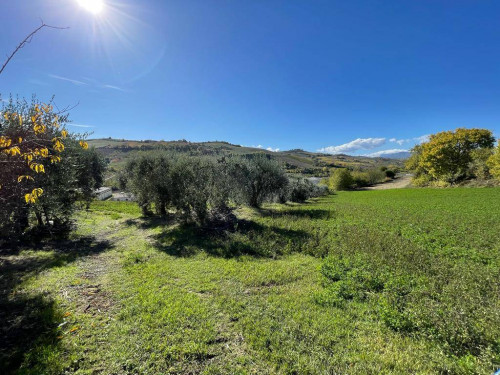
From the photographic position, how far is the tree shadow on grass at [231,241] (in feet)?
39.8

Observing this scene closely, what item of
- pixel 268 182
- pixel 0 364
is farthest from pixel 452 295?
pixel 268 182

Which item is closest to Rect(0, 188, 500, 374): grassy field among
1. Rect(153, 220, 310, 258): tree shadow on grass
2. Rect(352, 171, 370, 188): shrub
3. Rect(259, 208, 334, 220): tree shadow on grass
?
Rect(153, 220, 310, 258): tree shadow on grass

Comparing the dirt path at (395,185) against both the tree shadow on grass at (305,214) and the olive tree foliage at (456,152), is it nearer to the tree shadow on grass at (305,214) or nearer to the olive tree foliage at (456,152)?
the olive tree foliage at (456,152)

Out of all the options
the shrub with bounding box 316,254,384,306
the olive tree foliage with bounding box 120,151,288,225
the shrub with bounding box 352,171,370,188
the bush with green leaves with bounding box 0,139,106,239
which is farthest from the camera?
the shrub with bounding box 352,171,370,188

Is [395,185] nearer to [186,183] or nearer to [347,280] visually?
[186,183]

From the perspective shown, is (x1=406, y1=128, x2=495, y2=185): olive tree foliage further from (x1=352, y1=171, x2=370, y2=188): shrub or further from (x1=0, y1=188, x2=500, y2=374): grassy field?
(x1=0, y1=188, x2=500, y2=374): grassy field

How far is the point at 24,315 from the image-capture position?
5.86m

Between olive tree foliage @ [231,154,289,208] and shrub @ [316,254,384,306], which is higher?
olive tree foliage @ [231,154,289,208]

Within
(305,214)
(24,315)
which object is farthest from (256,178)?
(24,315)

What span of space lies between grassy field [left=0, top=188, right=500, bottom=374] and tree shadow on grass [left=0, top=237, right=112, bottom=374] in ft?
0.12

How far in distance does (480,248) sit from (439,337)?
960 cm

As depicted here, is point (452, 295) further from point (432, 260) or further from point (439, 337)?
point (432, 260)

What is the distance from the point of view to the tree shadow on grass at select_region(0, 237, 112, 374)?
178 inches

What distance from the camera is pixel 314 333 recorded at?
5.14 meters
